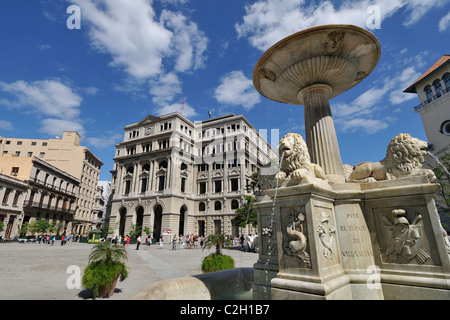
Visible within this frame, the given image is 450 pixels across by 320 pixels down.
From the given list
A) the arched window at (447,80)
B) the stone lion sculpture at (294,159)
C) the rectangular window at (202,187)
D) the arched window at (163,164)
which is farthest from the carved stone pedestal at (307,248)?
the rectangular window at (202,187)

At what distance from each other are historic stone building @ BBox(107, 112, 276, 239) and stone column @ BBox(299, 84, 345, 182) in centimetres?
3297

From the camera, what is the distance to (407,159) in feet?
12.4

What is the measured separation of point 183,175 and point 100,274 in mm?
36022

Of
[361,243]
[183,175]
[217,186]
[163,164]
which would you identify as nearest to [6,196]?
[163,164]

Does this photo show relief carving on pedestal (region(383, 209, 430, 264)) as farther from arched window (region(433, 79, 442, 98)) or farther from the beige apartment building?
the beige apartment building

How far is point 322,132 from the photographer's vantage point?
202 inches

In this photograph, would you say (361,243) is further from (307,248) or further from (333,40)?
(333,40)

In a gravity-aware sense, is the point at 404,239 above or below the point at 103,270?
above

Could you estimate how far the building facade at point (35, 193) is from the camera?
1294 inches

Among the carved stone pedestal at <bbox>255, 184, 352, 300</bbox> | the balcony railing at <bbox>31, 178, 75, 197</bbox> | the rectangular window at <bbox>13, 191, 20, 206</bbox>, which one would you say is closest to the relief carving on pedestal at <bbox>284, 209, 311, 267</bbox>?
the carved stone pedestal at <bbox>255, 184, 352, 300</bbox>

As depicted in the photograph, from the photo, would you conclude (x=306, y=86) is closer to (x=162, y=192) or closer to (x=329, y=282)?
(x=329, y=282)

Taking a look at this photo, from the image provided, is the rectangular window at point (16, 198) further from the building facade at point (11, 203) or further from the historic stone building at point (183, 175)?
the historic stone building at point (183, 175)

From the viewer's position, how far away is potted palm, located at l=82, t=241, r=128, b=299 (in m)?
5.69

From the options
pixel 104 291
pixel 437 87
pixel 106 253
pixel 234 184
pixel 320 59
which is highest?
pixel 437 87
